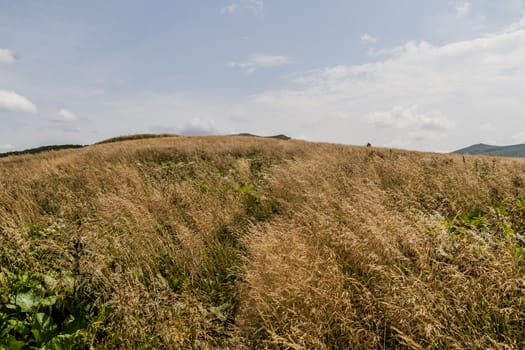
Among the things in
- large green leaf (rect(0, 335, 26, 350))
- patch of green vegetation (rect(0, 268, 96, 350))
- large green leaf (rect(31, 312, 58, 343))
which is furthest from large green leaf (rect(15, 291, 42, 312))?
large green leaf (rect(0, 335, 26, 350))

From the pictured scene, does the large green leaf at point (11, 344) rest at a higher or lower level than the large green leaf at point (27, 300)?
lower

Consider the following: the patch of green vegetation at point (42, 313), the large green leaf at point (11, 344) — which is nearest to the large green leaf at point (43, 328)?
the patch of green vegetation at point (42, 313)

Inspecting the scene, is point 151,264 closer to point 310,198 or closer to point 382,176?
point 310,198

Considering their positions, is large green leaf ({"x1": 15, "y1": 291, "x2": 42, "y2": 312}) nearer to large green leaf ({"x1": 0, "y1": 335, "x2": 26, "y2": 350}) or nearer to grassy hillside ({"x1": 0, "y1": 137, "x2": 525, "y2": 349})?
grassy hillside ({"x1": 0, "y1": 137, "x2": 525, "y2": 349})

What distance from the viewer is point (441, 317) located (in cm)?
190

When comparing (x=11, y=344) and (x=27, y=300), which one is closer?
(x=11, y=344)

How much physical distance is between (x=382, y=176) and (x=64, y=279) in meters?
6.12

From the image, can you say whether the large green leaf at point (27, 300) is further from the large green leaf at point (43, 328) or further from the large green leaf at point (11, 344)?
the large green leaf at point (11, 344)

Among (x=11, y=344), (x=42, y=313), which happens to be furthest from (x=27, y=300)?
(x=11, y=344)

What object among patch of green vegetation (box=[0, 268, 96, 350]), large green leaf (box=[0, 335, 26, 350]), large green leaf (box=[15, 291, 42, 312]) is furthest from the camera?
large green leaf (box=[15, 291, 42, 312])

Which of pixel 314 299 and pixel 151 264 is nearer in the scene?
pixel 314 299

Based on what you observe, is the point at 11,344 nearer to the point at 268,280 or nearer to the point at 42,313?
the point at 42,313

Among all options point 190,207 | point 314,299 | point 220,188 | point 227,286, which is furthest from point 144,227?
point 314,299

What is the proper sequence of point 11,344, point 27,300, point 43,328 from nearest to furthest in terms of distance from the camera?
point 11,344 < point 43,328 < point 27,300
